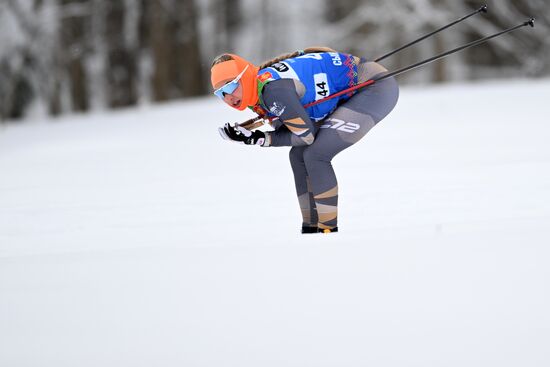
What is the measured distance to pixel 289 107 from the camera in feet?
14.6

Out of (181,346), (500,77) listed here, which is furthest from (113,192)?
(500,77)

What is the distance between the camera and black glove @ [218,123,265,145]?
183 inches

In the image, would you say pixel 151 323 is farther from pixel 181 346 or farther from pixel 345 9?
pixel 345 9

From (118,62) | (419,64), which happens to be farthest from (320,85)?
(118,62)

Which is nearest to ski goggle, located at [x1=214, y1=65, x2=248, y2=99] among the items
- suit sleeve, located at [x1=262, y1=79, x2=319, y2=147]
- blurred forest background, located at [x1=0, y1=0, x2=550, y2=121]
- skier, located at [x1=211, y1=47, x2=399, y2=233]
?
skier, located at [x1=211, y1=47, x2=399, y2=233]

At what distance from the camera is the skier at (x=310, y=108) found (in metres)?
4.49

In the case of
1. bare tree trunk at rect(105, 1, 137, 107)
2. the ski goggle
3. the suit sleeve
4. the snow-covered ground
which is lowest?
the snow-covered ground

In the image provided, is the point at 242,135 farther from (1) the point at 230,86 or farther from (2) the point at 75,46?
(2) the point at 75,46

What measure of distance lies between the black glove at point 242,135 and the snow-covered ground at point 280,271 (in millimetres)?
640

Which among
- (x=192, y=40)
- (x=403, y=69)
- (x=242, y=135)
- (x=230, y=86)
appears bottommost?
(x=242, y=135)

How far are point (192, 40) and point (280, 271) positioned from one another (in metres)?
26.2

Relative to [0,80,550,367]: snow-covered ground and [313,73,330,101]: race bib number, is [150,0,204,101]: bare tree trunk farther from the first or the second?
[313,73,330,101]: race bib number

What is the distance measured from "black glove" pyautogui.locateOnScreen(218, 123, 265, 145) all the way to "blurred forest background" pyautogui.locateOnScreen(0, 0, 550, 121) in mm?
20406

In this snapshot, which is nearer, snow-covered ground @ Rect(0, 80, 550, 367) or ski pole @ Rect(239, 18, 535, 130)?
snow-covered ground @ Rect(0, 80, 550, 367)
